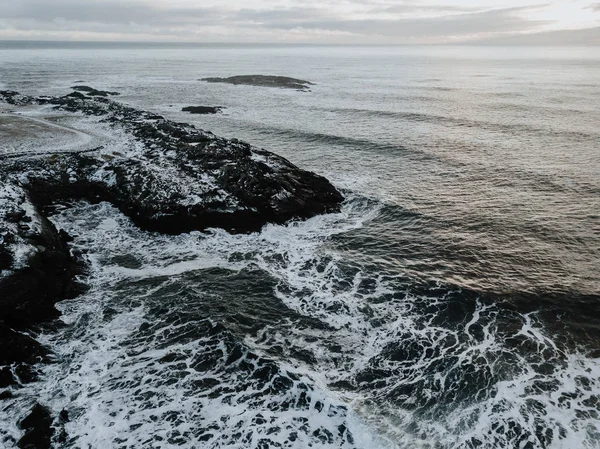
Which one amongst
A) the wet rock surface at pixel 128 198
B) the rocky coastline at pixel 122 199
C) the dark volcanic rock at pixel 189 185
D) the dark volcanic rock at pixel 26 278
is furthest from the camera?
the dark volcanic rock at pixel 189 185

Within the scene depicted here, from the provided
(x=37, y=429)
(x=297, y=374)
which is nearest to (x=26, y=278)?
(x=37, y=429)

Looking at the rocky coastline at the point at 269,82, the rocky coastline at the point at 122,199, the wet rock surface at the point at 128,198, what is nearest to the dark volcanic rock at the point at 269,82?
the rocky coastline at the point at 269,82

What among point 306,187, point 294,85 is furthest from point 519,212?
point 294,85

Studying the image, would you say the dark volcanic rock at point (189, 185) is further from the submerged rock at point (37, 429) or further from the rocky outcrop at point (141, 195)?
the submerged rock at point (37, 429)

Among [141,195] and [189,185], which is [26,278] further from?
[189,185]

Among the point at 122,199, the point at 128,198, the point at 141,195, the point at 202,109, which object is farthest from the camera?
the point at 202,109

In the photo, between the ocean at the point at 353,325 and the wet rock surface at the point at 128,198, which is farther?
the wet rock surface at the point at 128,198

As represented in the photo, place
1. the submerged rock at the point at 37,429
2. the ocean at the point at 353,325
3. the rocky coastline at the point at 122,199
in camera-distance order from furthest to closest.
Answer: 1. the rocky coastline at the point at 122,199
2. the ocean at the point at 353,325
3. the submerged rock at the point at 37,429

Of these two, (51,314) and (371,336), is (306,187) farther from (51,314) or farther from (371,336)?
(51,314)
